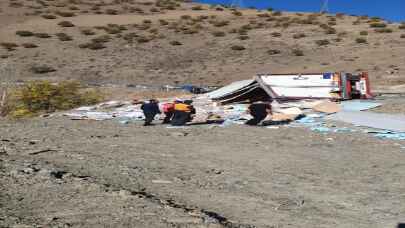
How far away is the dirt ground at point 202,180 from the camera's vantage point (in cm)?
649

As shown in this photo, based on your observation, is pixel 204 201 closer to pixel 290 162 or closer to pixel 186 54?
pixel 290 162

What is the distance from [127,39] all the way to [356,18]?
60.6ft

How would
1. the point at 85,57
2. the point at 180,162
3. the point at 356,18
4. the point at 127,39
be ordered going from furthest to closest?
the point at 356,18, the point at 127,39, the point at 85,57, the point at 180,162

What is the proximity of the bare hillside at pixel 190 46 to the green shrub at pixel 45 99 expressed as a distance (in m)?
7.91

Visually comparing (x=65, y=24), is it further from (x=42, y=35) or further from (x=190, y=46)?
(x=190, y=46)

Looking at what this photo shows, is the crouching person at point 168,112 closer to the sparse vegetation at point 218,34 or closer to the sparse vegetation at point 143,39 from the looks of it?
the sparse vegetation at point 143,39

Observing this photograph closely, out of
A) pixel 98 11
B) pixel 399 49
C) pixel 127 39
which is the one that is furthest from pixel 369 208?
pixel 98 11

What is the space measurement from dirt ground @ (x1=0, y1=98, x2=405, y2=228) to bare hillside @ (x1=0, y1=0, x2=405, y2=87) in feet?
49.1

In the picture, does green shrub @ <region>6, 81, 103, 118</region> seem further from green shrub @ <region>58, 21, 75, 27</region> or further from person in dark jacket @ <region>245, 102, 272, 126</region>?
green shrub @ <region>58, 21, 75, 27</region>

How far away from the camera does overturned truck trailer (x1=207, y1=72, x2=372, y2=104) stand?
20373 mm

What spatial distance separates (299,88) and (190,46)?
66.3 feet

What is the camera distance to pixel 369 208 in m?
7.18

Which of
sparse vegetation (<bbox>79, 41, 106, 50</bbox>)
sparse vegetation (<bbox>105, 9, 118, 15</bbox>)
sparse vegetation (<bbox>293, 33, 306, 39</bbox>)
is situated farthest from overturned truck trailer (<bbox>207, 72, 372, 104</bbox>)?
sparse vegetation (<bbox>105, 9, 118, 15</bbox>)

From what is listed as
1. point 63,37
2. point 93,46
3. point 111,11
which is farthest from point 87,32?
point 111,11
